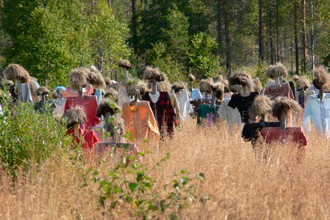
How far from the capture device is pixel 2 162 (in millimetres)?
8062

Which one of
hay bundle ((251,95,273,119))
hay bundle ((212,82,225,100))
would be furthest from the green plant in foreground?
hay bundle ((212,82,225,100))

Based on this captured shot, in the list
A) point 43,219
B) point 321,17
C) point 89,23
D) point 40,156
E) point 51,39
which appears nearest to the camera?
point 43,219

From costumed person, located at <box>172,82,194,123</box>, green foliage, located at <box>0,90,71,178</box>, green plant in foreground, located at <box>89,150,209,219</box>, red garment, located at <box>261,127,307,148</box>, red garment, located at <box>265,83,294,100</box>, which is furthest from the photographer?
costumed person, located at <box>172,82,194,123</box>

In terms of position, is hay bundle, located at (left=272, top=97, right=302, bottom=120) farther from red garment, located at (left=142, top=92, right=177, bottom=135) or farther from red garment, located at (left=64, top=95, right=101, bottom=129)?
red garment, located at (left=142, top=92, right=177, bottom=135)

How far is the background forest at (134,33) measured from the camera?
37531 mm

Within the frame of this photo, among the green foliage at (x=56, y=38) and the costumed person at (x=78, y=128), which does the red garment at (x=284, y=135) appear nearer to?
the costumed person at (x=78, y=128)

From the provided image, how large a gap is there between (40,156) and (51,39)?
29556 mm

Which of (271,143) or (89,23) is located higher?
(89,23)

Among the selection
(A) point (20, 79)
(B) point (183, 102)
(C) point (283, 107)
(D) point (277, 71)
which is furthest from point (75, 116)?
(B) point (183, 102)

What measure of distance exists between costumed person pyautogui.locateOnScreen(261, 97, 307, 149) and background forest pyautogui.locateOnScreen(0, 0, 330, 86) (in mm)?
22579

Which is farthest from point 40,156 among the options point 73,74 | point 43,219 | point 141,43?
point 141,43

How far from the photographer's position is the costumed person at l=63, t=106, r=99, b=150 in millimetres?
8797

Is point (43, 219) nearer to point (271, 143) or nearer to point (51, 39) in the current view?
point (271, 143)

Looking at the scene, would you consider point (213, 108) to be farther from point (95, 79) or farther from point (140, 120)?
point (140, 120)
